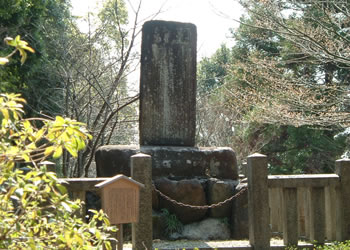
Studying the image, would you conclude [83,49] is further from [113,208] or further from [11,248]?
[11,248]

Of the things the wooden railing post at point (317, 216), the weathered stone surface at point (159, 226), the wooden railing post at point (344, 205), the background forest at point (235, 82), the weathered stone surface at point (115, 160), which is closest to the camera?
the wooden railing post at point (317, 216)

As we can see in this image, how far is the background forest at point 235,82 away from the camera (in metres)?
10.0

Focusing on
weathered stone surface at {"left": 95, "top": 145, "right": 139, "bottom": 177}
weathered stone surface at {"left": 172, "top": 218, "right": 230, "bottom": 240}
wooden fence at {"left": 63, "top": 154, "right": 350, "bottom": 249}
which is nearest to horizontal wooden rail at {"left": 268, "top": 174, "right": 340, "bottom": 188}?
wooden fence at {"left": 63, "top": 154, "right": 350, "bottom": 249}

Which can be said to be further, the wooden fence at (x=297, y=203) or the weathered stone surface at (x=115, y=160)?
the weathered stone surface at (x=115, y=160)

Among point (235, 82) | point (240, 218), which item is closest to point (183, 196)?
point (240, 218)

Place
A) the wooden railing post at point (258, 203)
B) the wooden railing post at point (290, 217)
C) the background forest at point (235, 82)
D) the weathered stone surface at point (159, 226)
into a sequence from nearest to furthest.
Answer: the wooden railing post at point (258, 203)
the wooden railing post at point (290, 217)
the weathered stone surface at point (159, 226)
the background forest at point (235, 82)

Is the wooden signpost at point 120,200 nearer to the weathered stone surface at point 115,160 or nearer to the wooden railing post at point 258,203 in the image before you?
the wooden railing post at point 258,203

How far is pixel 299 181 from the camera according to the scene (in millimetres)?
6422

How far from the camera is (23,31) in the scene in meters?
14.2

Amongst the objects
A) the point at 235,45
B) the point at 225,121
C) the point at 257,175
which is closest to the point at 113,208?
the point at 257,175

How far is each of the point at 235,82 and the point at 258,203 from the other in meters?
14.0

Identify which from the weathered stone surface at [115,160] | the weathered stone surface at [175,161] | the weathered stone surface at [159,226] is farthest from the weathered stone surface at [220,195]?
the weathered stone surface at [115,160]

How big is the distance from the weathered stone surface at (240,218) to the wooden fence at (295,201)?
0.48 metres

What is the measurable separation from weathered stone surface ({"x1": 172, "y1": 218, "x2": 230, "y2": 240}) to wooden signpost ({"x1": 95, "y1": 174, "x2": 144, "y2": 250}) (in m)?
1.96
